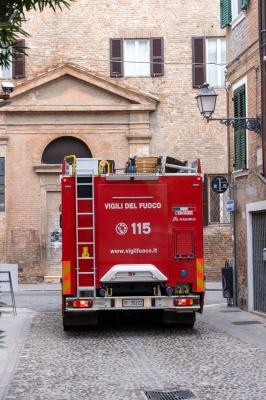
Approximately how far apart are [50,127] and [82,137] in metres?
1.25

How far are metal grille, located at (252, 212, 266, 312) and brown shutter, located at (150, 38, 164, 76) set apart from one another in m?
14.6

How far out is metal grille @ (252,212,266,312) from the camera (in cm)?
1727

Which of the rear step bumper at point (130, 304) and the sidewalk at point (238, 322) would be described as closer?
the sidewalk at point (238, 322)

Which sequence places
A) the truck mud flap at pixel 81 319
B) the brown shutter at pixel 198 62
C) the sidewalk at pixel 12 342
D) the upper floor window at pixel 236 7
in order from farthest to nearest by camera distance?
1. the brown shutter at pixel 198 62
2. the upper floor window at pixel 236 7
3. the truck mud flap at pixel 81 319
4. the sidewalk at pixel 12 342

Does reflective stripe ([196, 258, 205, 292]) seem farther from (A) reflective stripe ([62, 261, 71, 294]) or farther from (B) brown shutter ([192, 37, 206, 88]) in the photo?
(B) brown shutter ([192, 37, 206, 88])

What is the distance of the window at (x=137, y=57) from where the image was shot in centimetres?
3167

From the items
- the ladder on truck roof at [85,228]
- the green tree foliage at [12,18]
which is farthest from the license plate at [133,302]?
the green tree foliage at [12,18]

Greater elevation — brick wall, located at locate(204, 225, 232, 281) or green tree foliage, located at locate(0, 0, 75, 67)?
green tree foliage, located at locate(0, 0, 75, 67)

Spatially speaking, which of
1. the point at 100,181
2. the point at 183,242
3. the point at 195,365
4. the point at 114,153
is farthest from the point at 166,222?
the point at 114,153

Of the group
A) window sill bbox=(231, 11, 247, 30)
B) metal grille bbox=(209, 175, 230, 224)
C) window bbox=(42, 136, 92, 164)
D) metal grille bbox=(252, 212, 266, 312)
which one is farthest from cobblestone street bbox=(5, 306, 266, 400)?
window bbox=(42, 136, 92, 164)

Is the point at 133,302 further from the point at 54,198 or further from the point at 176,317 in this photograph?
the point at 54,198

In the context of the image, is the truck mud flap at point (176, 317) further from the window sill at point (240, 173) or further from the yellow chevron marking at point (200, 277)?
the window sill at point (240, 173)

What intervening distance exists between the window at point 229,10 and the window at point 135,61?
11.5 metres

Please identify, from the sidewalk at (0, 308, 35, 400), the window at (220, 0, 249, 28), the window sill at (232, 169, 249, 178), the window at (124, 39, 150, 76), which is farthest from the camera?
the window at (124, 39, 150, 76)
